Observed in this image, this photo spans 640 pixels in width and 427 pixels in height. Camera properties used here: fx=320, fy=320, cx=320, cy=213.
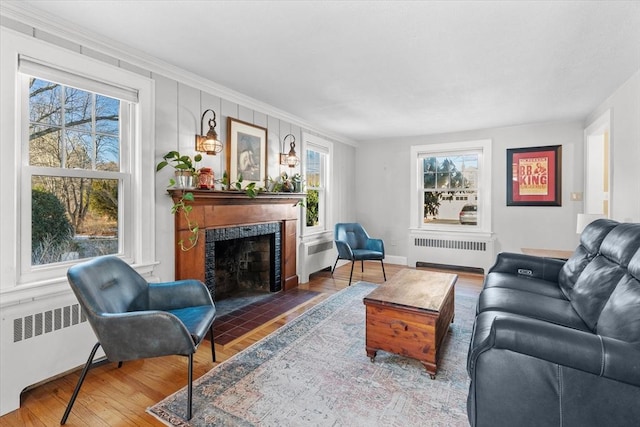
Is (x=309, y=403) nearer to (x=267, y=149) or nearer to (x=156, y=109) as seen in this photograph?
(x=156, y=109)

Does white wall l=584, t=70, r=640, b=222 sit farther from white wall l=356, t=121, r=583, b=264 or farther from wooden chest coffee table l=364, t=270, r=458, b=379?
wooden chest coffee table l=364, t=270, r=458, b=379

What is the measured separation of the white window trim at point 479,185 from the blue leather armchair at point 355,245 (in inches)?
45.1

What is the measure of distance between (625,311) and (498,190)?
12.9 ft

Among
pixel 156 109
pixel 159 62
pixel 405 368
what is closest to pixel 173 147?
pixel 156 109

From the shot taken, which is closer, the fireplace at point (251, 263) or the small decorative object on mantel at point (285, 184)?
the fireplace at point (251, 263)

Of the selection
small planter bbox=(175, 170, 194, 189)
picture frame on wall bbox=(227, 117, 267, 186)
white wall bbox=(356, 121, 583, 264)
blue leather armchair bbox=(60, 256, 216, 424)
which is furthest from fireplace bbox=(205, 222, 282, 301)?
white wall bbox=(356, 121, 583, 264)

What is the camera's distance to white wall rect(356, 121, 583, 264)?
4.64m

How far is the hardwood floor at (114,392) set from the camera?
177cm

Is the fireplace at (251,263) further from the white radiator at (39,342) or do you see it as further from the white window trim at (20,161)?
the white radiator at (39,342)

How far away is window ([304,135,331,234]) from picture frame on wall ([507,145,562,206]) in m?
2.89

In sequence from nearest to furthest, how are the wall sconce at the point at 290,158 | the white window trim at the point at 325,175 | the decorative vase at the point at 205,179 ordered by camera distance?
the decorative vase at the point at 205,179
the wall sconce at the point at 290,158
the white window trim at the point at 325,175

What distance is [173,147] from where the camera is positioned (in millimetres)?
2918

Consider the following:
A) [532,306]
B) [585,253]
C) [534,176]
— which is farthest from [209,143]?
[534,176]

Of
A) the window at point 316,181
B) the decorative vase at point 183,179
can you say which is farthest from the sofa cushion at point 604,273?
the window at point 316,181
